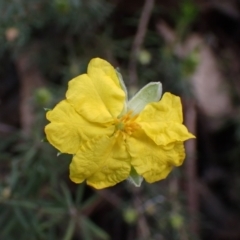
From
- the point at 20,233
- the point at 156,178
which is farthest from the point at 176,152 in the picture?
the point at 20,233

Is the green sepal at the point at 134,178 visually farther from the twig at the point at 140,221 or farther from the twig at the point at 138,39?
the twig at the point at 138,39

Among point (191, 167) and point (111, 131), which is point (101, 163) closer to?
point (111, 131)

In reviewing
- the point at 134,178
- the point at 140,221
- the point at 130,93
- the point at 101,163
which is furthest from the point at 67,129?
the point at 140,221

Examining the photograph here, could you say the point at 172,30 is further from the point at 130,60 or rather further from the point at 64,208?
the point at 64,208

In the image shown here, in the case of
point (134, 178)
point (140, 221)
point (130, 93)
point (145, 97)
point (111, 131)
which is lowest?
point (140, 221)

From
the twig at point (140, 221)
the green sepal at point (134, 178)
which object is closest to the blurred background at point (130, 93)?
the twig at point (140, 221)

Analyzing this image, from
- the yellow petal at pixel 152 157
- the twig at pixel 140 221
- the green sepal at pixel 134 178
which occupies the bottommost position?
the twig at pixel 140 221
